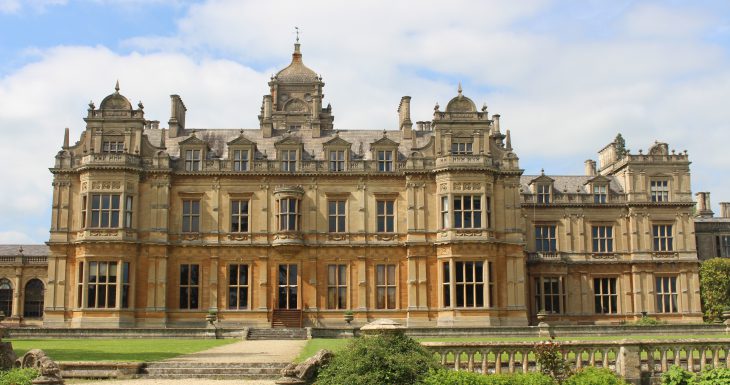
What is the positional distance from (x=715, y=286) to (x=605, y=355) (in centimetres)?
3702

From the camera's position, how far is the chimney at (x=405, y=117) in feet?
161

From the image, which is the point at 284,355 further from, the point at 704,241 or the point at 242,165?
the point at 704,241

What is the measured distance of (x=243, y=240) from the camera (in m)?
45.9

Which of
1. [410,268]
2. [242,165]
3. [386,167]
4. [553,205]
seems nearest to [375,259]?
[410,268]

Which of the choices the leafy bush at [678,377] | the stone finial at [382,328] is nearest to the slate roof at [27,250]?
the stone finial at [382,328]

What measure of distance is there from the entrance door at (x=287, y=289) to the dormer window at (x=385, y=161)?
807 centimetres

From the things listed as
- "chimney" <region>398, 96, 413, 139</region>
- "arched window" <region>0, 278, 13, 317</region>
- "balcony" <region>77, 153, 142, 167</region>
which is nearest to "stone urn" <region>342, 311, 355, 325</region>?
"chimney" <region>398, 96, 413, 139</region>

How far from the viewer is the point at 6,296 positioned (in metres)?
56.3

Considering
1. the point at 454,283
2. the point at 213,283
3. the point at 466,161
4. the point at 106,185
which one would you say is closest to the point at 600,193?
the point at 466,161

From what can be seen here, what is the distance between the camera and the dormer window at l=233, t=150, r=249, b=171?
46.7 metres

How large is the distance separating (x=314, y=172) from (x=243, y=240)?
5757 millimetres

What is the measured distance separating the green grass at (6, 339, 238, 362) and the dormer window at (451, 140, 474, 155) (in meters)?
18.1

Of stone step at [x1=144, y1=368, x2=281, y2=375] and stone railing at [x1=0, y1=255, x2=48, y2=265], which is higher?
stone railing at [x1=0, y1=255, x2=48, y2=265]

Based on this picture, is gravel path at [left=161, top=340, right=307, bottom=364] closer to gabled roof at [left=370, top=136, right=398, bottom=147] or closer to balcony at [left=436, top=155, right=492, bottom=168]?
balcony at [left=436, top=155, right=492, bottom=168]
